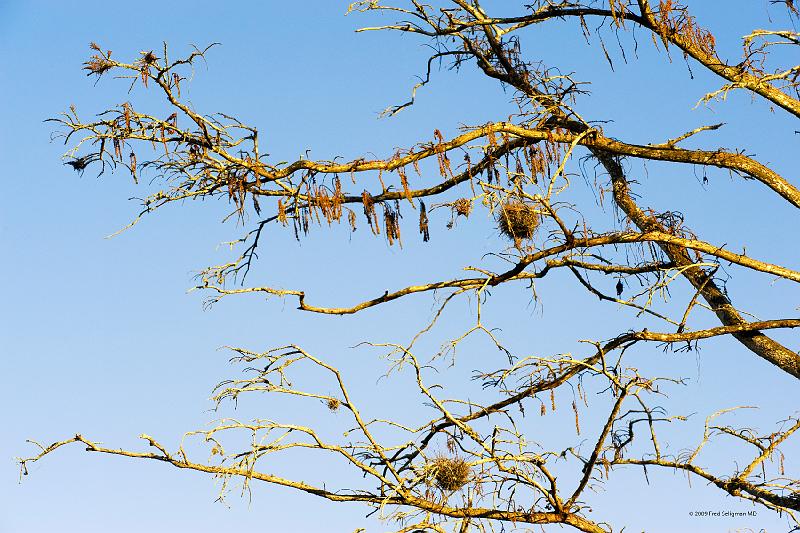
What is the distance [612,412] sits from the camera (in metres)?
8.52

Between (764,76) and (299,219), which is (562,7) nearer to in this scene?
(764,76)

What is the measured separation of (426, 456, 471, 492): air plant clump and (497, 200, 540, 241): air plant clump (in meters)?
1.88

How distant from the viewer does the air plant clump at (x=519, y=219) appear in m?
8.81

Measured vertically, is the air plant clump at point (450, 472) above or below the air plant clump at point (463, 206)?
below

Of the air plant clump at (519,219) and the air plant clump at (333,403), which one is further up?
the air plant clump at (519,219)

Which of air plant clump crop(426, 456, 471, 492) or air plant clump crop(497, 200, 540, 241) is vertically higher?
air plant clump crop(497, 200, 540, 241)

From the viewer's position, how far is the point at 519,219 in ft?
29.0

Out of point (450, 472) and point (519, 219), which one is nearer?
point (450, 472)

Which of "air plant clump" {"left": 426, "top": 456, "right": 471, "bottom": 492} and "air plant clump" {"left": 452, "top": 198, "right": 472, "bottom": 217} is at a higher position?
"air plant clump" {"left": 452, "top": 198, "right": 472, "bottom": 217}

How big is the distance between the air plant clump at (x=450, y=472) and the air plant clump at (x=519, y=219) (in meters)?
1.88

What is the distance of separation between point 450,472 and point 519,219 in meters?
2.13

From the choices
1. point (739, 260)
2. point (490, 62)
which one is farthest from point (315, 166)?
point (739, 260)

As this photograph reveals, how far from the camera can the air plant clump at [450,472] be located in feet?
27.6

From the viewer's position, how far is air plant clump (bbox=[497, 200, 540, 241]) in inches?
347
